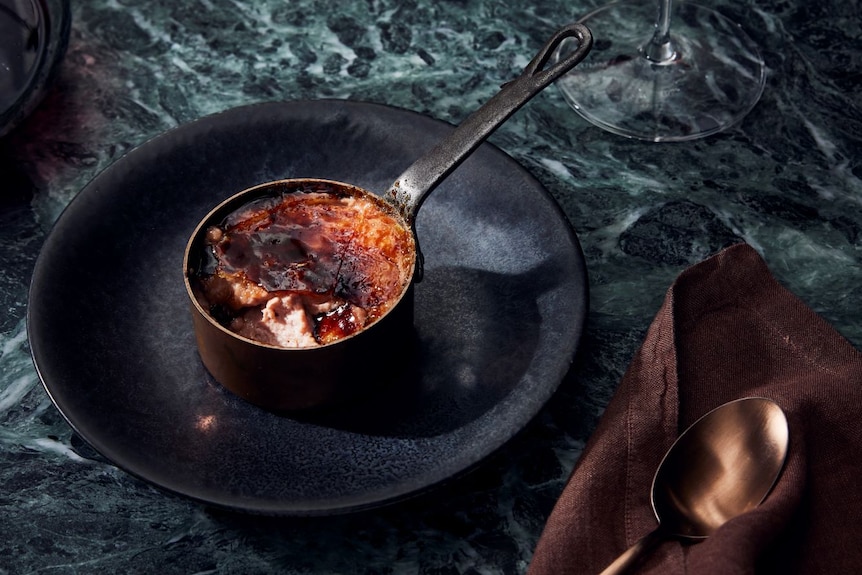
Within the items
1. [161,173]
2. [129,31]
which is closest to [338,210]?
[161,173]

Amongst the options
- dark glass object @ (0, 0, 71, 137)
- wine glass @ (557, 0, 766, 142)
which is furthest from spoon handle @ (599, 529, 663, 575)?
dark glass object @ (0, 0, 71, 137)

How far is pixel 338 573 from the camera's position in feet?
4.24

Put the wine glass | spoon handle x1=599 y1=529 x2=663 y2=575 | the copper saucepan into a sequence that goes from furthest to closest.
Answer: the wine glass, the copper saucepan, spoon handle x1=599 y1=529 x2=663 y2=575

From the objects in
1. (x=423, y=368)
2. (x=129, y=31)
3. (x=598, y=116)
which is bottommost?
(x=423, y=368)

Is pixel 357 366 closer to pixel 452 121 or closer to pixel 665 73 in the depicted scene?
pixel 452 121

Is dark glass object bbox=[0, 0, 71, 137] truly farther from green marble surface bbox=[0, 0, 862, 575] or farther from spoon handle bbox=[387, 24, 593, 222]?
spoon handle bbox=[387, 24, 593, 222]

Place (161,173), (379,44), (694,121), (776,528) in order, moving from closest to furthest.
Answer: (776,528) < (161,173) < (694,121) < (379,44)

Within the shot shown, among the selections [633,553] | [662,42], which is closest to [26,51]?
[662,42]

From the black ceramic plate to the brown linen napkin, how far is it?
0.11m

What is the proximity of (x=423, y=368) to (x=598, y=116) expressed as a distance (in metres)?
0.66

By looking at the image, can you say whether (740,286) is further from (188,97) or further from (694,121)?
(188,97)

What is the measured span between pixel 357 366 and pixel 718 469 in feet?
1.46

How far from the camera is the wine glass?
1866 millimetres

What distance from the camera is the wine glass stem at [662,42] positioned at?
1.91 meters
